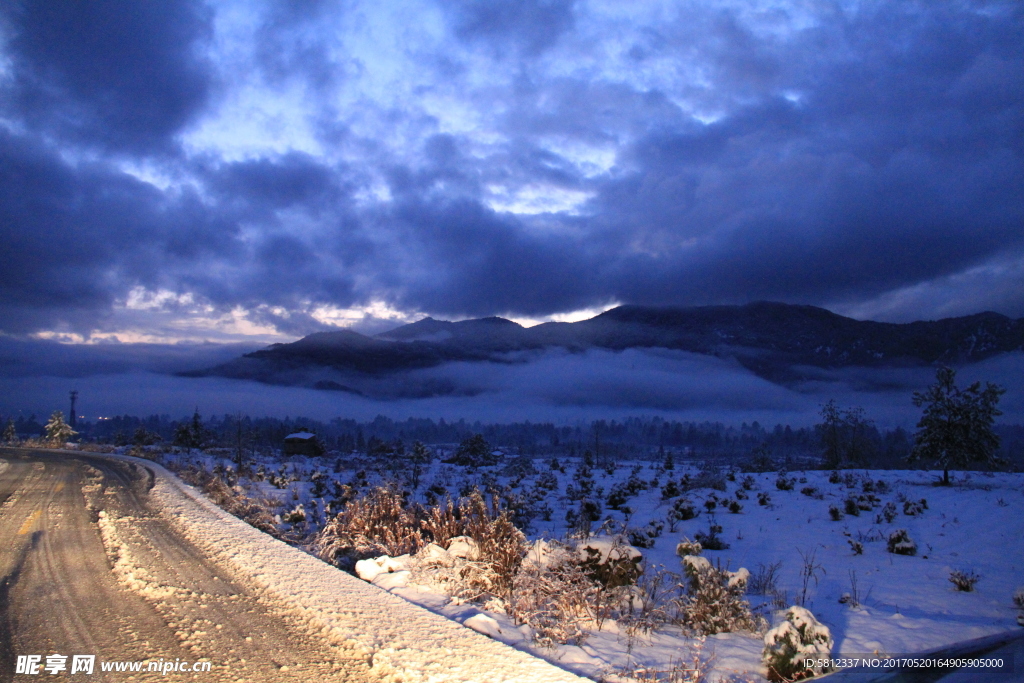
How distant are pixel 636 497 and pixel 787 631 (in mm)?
17729

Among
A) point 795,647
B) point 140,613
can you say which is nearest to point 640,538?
point 795,647

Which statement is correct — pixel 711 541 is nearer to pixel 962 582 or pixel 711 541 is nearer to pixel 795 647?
pixel 962 582

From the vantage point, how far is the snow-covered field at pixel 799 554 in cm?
517

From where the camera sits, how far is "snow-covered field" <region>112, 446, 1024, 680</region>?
17.0 ft

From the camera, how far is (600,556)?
22.1ft

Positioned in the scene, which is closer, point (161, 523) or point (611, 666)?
point (611, 666)

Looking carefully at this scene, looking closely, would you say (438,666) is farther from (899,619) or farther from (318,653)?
(899,619)

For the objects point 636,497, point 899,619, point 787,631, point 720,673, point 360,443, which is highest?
point 787,631

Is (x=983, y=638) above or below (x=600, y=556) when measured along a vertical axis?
below

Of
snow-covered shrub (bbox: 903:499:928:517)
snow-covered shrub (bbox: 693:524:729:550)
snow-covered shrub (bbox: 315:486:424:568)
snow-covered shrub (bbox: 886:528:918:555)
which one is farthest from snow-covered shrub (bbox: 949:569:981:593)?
snow-covered shrub (bbox: 315:486:424:568)

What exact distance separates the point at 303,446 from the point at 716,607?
161ft

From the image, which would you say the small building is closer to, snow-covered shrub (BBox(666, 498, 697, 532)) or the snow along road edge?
snow-covered shrub (BBox(666, 498, 697, 532))

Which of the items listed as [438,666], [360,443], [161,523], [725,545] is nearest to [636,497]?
[725,545]

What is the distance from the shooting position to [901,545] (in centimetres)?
1191
